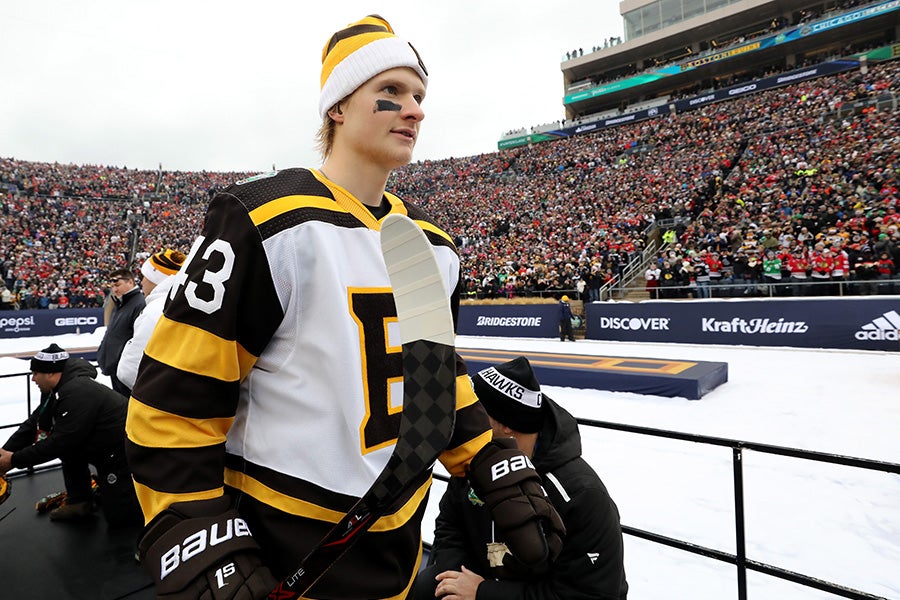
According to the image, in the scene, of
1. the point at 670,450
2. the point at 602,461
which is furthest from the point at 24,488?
the point at 670,450

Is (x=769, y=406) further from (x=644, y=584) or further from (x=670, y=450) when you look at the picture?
(x=644, y=584)

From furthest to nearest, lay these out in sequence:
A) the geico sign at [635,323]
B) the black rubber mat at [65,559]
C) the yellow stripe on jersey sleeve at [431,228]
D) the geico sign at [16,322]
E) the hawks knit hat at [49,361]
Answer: the geico sign at [16,322] → the geico sign at [635,323] → the hawks knit hat at [49,361] → the black rubber mat at [65,559] → the yellow stripe on jersey sleeve at [431,228]

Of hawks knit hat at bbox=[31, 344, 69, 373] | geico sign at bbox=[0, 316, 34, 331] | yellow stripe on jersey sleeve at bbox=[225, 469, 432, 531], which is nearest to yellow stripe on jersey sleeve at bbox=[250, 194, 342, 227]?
yellow stripe on jersey sleeve at bbox=[225, 469, 432, 531]

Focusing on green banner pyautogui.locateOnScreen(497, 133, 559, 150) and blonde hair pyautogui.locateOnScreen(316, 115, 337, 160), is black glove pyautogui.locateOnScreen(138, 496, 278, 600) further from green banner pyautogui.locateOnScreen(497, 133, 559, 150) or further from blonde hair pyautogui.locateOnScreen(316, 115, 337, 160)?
green banner pyautogui.locateOnScreen(497, 133, 559, 150)

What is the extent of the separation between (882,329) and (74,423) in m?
13.7

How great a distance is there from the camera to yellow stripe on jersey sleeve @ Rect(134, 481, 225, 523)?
0.93 meters

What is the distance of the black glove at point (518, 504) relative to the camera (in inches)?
48.7

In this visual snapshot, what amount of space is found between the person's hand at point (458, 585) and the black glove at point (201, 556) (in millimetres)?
1364

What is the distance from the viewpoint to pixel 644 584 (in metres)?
3.17

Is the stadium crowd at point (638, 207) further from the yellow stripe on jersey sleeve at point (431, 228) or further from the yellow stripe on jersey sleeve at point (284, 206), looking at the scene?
the yellow stripe on jersey sleeve at point (284, 206)

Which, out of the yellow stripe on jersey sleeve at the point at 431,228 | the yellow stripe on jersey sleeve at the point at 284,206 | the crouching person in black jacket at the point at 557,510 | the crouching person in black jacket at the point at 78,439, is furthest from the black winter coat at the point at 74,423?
the yellow stripe on jersey sleeve at the point at 284,206

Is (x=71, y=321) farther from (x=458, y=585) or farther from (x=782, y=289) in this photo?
(x=782, y=289)

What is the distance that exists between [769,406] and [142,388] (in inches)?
313

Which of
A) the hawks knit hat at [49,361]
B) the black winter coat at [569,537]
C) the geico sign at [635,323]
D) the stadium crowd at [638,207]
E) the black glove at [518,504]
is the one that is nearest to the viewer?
the black glove at [518,504]
